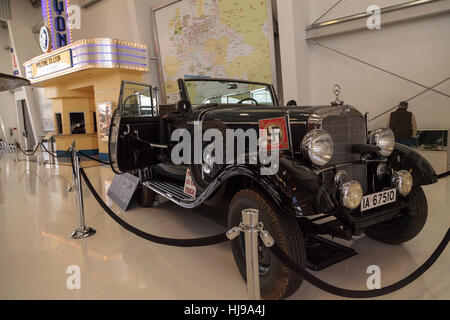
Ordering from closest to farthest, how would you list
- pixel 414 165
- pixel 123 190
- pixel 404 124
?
1. pixel 414 165
2. pixel 123 190
3. pixel 404 124

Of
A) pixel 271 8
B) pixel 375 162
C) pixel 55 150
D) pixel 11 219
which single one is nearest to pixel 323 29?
pixel 271 8

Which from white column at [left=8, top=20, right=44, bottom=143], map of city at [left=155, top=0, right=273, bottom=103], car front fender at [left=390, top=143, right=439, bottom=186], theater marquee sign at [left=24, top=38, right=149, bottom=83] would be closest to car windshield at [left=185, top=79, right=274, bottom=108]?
car front fender at [left=390, top=143, right=439, bottom=186]

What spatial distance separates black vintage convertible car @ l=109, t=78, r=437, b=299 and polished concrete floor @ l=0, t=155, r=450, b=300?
0.87 ft

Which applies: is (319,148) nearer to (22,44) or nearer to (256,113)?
(256,113)

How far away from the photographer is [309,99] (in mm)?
7082

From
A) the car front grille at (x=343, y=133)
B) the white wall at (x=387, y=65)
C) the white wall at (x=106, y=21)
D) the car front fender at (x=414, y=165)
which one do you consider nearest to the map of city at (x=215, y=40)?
the white wall at (x=387, y=65)

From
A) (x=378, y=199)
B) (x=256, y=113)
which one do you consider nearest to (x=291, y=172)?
(x=378, y=199)

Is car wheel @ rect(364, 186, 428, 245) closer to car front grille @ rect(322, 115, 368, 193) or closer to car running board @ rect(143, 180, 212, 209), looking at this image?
car front grille @ rect(322, 115, 368, 193)

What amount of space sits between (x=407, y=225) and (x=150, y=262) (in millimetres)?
2138

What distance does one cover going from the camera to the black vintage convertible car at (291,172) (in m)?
1.72

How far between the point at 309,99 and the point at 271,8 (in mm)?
2294

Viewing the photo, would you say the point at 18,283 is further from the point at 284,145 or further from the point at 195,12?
the point at 195,12

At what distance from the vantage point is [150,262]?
2406 millimetres

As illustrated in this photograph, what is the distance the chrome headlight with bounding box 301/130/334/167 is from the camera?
1901 millimetres
